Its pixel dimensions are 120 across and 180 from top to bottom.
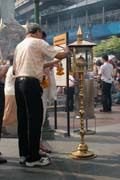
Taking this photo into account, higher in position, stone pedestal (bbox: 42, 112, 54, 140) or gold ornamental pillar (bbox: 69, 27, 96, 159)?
gold ornamental pillar (bbox: 69, 27, 96, 159)

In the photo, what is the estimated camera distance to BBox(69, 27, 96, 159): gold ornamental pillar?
5.93m

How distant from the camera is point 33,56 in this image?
527 centimetres

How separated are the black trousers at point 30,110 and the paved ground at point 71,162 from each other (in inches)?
12.0

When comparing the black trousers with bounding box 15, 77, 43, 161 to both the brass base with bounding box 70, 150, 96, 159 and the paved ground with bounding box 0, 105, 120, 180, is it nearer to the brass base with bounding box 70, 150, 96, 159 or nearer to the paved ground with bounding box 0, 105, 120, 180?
the paved ground with bounding box 0, 105, 120, 180

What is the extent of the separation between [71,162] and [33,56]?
1554mm

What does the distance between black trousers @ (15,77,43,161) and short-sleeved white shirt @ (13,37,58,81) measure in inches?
3.6

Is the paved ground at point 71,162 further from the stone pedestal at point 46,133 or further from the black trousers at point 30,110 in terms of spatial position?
the black trousers at point 30,110

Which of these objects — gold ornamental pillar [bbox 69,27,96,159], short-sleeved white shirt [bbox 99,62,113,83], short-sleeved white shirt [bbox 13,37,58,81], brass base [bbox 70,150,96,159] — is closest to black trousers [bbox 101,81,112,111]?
short-sleeved white shirt [bbox 99,62,113,83]

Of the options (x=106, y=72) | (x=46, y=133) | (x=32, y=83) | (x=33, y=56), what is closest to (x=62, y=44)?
(x=46, y=133)

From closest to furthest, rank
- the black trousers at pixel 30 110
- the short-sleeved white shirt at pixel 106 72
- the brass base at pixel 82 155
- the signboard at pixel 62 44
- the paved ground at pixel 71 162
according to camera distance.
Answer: the paved ground at pixel 71 162 < the black trousers at pixel 30 110 < the brass base at pixel 82 155 < the signboard at pixel 62 44 < the short-sleeved white shirt at pixel 106 72

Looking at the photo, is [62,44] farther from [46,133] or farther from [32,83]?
[32,83]

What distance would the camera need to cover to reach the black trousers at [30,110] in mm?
5262

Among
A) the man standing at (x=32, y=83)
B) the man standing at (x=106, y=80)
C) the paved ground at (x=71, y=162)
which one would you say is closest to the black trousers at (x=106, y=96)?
the man standing at (x=106, y=80)

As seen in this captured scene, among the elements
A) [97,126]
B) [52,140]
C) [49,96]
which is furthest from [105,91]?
[49,96]
